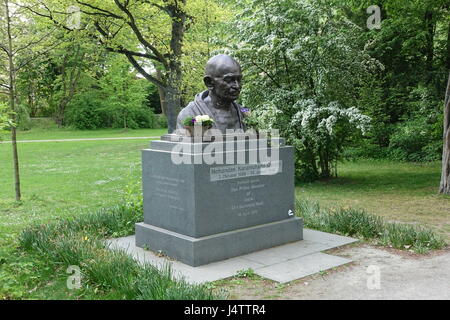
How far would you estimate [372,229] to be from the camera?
847cm

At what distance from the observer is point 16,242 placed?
8.24 meters

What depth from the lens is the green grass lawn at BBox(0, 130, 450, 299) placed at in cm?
663

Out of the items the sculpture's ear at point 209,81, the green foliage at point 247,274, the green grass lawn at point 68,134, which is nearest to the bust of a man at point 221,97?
the sculpture's ear at point 209,81

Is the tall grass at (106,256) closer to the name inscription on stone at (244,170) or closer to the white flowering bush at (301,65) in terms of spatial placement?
the name inscription on stone at (244,170)

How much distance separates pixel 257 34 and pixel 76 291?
1013cm

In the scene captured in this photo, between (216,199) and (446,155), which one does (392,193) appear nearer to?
(446,155)

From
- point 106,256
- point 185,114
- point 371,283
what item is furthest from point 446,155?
point 106,256

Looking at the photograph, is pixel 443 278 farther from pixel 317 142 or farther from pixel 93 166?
pixel 93 166

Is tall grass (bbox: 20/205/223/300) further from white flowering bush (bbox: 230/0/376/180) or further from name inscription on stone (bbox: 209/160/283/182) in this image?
white flowering bush (bbox: 230/0/376/180)

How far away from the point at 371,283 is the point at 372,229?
8.42ft

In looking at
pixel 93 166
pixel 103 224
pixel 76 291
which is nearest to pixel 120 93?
pixel 93 166

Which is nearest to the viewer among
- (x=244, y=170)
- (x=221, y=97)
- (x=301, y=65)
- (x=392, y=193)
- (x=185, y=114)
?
(x=244, y=170)

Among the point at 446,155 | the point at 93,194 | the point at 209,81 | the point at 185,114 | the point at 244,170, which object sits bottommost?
the point at 93,194
